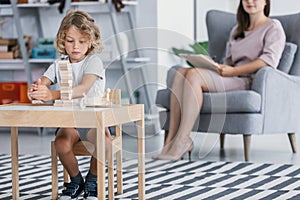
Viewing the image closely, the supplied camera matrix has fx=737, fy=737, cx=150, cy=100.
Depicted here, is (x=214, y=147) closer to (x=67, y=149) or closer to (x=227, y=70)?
(x=227, y=70)

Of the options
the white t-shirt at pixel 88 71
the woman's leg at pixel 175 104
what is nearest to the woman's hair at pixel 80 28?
the white t-shirt at pixel 88 71

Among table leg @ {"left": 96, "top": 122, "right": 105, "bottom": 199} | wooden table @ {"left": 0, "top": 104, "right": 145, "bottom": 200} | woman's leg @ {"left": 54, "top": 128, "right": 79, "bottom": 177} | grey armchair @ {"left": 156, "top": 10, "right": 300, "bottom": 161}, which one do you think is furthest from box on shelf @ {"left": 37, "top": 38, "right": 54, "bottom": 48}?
table leg @ {"left": 96, "top": 122, "right": 105, "bottom": 199}

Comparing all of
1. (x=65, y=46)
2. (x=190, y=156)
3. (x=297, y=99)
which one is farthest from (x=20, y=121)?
(x=297, y=99)

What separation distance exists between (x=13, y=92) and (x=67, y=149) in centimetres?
301

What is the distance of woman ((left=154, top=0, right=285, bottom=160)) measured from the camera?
4043 mm

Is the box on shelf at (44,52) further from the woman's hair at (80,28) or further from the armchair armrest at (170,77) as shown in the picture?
the woman's hair at (80,28)

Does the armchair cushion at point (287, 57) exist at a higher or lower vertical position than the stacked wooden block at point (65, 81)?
higher

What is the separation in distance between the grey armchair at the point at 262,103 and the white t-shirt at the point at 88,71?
3.97 ft

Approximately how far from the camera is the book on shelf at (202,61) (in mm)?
4045

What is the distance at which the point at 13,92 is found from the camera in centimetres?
565

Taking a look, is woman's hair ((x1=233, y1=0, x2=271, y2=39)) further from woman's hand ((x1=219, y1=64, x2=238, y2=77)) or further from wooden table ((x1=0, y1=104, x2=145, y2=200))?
wooden table ((x1=0, y1=104, x2=145, y2=200))

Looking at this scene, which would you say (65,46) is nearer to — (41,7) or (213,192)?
(213,192)

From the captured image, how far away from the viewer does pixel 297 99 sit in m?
4.33

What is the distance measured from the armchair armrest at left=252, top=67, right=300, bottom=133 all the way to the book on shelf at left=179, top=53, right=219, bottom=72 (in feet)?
0.80
